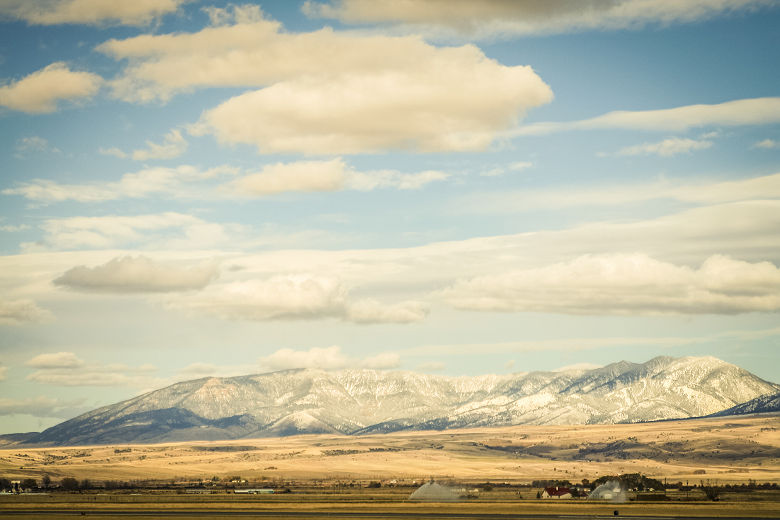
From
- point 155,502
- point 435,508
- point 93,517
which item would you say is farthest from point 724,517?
point 155,502

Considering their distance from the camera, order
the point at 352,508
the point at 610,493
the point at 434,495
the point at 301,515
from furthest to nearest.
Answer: the point at 434,495 < the point at 610,493 < the point at 352,508 < the point at 301,515

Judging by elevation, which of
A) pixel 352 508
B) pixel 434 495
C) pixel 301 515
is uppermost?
pixel 301 515

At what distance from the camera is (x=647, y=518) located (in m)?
132

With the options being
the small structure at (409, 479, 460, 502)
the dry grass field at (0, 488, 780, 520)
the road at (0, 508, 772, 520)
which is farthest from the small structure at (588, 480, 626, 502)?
the road at (0, 508, 772, 520)

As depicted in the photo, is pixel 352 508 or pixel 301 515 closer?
pixel 301 515

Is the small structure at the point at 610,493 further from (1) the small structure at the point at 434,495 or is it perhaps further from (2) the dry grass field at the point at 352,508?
(1) the small structure at the point at 434,495

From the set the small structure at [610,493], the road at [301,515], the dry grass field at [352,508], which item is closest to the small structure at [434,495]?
the dry grass field at [352,508]

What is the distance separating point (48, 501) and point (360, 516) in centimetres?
8284

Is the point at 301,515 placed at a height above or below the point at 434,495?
above

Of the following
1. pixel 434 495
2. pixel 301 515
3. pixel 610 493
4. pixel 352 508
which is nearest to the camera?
pixel 301 515

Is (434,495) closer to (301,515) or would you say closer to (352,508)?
(352,508)

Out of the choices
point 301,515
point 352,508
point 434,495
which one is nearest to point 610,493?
point 434,495

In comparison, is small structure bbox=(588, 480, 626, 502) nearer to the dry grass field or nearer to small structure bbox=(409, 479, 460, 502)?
the dry grass field

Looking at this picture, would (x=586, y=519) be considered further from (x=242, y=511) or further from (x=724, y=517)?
(x=242, y=511)
